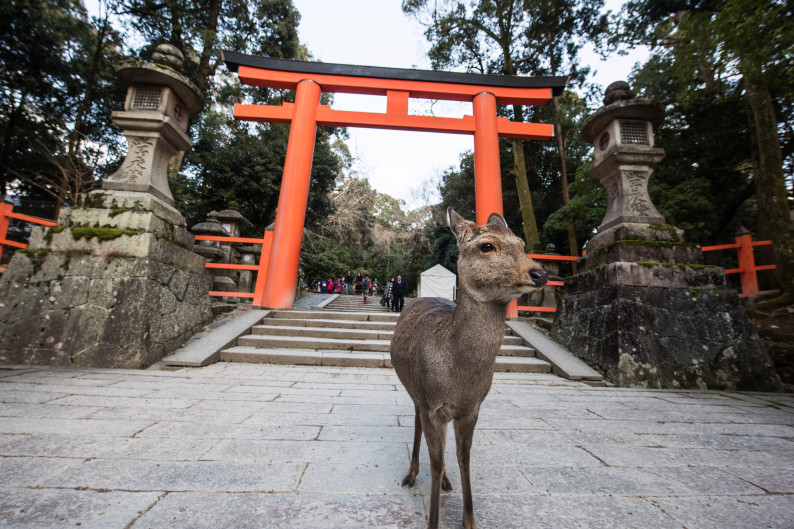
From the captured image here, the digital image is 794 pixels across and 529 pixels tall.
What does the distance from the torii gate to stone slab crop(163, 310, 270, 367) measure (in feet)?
6.90

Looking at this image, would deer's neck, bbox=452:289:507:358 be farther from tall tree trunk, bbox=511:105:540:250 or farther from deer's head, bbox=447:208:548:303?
tall tree trunk, bbox=511:105:540:250

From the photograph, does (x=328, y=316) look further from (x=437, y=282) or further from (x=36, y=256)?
(x=437, y=282)

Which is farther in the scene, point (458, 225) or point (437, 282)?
point (437, 282)

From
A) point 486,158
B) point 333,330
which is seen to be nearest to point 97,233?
point 333,330

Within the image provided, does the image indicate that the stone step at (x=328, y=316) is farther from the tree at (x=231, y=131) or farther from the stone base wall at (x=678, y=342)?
the tree at (x=231, y=131)

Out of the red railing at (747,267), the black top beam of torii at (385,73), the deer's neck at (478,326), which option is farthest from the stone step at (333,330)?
the black top beam of torii at (385,73)

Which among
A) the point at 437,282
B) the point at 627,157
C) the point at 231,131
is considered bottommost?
the point at 437,282

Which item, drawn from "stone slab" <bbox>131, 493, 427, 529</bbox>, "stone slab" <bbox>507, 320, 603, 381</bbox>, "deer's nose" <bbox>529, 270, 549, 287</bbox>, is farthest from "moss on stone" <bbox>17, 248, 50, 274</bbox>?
"stone slab" <bbox>507, 320, 603, 381</bbox>

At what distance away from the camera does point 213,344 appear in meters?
4.50

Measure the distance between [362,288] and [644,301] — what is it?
16752mm

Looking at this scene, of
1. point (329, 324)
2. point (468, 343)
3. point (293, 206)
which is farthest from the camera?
point (293, 206)

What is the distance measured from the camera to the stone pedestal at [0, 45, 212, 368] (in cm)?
371

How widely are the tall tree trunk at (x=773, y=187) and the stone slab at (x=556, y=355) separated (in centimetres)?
444

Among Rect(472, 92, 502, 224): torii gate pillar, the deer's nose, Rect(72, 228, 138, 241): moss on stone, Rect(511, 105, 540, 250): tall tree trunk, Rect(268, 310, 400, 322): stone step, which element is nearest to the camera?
the deer's nose
